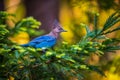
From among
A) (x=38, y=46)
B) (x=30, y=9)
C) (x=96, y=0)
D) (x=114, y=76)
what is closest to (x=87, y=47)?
(x=38, y=46)

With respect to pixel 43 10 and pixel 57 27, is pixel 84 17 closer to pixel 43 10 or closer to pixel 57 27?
pixel 43 10

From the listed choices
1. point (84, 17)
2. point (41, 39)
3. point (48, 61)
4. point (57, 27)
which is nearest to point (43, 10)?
point (84, 17)

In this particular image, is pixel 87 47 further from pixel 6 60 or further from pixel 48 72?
pixel 6 60

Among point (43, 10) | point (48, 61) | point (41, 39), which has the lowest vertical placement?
point (48, 61)

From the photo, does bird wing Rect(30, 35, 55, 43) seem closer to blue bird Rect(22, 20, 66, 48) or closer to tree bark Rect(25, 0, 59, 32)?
blue bird Rect(22, 20, 66, 48)

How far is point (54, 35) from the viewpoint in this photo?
3.13m

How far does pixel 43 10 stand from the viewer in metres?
7.38

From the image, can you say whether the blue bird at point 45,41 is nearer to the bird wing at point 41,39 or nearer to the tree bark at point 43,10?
the bird wing at point 41,39

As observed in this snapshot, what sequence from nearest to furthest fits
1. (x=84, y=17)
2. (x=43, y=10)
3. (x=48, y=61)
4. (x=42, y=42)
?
(x=48, y=61)
(x=42, y=42)
(x=84, y=17)
(x=43, y=10)

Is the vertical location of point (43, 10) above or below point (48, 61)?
above

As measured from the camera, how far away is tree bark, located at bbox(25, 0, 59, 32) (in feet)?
23.9

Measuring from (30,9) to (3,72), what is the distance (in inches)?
189

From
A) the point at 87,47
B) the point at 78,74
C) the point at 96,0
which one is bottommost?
the point at 78,74

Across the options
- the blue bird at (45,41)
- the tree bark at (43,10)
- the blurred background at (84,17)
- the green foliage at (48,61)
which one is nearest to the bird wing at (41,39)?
the blue bird at (45,41)
